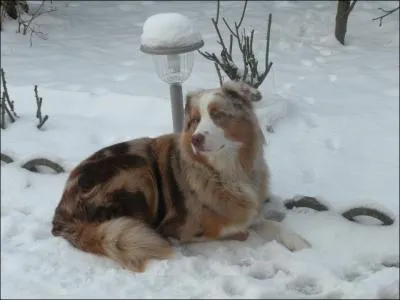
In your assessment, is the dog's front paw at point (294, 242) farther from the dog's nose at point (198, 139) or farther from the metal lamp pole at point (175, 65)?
the metal lamp pole at point (175, 65)

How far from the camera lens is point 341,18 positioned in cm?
725

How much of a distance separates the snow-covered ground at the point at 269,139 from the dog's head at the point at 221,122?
0.64m

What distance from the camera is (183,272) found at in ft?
10.4

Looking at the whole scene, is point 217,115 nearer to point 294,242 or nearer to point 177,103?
point 294,242

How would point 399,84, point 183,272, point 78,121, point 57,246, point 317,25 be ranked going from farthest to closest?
point 317,25
point 399,84
point 78,121
point 57,246
point 183,272

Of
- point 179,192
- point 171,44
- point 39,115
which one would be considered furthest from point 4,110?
point 179,192

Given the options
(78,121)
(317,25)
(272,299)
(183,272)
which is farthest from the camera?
(317,25)

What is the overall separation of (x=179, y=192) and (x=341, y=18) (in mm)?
4666

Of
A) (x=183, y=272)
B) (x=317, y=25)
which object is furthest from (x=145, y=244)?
(x=317, y=25)

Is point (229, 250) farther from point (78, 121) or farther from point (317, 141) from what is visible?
point (78, 121)

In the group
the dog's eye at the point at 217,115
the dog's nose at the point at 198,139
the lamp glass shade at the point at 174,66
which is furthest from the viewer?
the lamp glass shade at the point at 174,66

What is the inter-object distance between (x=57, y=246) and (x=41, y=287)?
38 cm

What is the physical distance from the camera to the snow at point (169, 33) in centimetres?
376

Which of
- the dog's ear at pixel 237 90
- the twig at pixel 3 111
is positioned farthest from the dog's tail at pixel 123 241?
the twig at pixel 3 111
